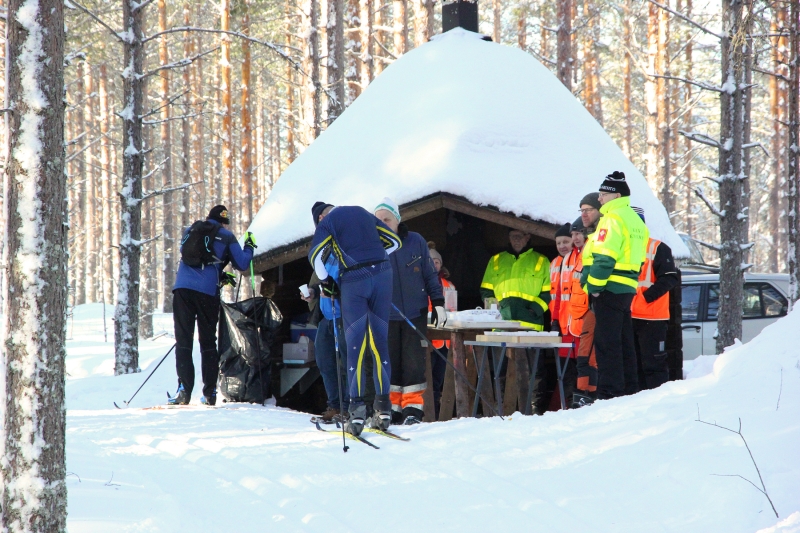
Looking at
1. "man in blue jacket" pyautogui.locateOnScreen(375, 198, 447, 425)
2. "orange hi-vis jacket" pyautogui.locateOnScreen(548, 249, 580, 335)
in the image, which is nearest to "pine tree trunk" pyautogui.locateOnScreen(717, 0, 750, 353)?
"orange hi-vis jacket" pyautogui.locateOnScreen(548, 249, 580, 335)

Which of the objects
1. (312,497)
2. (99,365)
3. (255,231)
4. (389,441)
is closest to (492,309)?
(389,441)

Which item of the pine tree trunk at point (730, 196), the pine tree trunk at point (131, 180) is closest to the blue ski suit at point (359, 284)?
the pine tree trunk at point (730, 196)

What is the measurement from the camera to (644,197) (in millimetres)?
8891

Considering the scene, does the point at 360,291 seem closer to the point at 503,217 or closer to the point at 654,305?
the point at 503,217

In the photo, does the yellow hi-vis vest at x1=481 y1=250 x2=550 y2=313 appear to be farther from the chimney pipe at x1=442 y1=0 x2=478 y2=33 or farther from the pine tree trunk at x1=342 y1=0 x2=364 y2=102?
the pine tree trunk at x1=342 y1=0 x2=364 y2=102

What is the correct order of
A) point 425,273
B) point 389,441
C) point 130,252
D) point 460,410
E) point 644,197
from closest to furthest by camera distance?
1. point 389,441
2. point 425,273
3. point 460,410
4. point 644,197
5. point 130,252

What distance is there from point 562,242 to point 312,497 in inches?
161

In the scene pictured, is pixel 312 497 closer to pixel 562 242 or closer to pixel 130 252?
pixel 562 242

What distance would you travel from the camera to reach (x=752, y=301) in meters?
11.3

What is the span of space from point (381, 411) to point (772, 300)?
7.84 meters

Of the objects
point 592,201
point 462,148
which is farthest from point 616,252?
point 462,148

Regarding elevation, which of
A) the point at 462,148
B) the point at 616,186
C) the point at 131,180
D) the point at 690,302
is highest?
the point at 131,180

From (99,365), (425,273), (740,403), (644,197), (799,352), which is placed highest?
(644,197)

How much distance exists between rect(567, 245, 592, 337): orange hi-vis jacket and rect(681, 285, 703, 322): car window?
5024 millimetres
